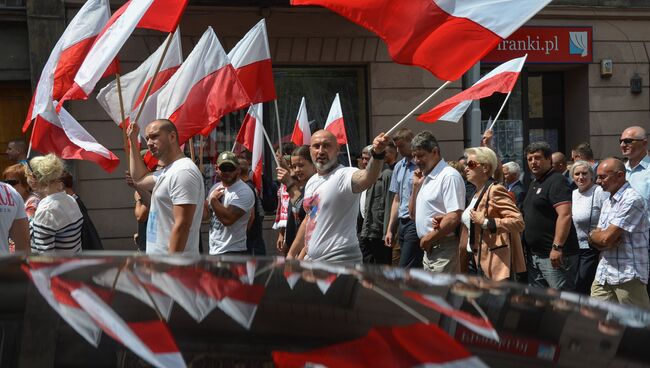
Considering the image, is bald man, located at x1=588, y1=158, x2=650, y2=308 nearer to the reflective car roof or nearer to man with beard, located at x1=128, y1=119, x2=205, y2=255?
man with beard, located at x1=128, y1=119, x2=205, y2=255

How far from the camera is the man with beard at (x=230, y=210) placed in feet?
25.4

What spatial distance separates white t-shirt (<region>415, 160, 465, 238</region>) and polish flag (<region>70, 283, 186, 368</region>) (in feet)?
17.1

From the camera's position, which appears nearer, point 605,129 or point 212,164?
point 212,164

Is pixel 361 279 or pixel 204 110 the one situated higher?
pixel 204 110

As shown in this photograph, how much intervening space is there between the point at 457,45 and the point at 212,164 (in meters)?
8.87

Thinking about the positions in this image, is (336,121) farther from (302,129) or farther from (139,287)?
(139,287)

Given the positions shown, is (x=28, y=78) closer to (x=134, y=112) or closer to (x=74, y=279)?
(x=134, y=112)

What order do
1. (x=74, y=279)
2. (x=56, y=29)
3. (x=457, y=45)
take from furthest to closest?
(x=56, y=29) < (x=457, y=45) < (x=74, y=279)

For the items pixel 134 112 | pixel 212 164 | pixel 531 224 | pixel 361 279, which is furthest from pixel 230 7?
pixel 361 279

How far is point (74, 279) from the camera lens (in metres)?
2.21

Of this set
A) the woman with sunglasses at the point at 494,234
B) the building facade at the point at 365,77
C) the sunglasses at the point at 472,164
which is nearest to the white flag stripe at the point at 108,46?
the sunglasses at the point at 472,164

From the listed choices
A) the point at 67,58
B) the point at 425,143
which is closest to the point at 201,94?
the point at 67,58

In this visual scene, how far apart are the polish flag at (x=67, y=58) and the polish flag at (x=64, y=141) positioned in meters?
0.14

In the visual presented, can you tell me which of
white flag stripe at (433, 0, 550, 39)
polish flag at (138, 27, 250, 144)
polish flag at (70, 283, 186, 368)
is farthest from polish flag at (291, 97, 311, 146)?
polish flag at (70, 283, 186, 368)
